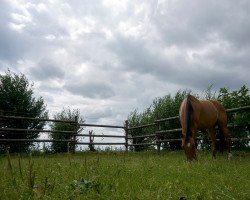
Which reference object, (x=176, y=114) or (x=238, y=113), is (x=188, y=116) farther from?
(x=176, y=114)

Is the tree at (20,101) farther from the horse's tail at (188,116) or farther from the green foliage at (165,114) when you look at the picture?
the horse's tail at (188,116)

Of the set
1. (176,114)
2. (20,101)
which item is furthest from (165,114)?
(20,101)

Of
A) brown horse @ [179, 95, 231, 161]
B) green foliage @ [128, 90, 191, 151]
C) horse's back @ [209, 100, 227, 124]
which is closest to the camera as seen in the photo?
brown horse @ [179, 95, 231, 161]

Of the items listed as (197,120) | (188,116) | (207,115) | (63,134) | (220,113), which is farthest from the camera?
(63,134)

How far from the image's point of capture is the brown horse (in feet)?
26.1

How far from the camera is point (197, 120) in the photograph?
931 centimetres

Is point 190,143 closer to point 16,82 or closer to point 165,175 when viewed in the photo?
point 165,175

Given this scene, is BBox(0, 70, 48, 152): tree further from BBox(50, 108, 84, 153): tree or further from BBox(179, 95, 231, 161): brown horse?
BBox(179, 95, 231, 161): brown horse

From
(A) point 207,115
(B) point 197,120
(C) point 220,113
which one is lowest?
(B) point 197,120

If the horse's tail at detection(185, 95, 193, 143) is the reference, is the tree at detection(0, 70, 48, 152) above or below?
above

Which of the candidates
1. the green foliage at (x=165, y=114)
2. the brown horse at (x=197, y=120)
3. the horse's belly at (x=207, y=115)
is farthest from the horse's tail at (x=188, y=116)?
the green foliage at (x=165, y=114)

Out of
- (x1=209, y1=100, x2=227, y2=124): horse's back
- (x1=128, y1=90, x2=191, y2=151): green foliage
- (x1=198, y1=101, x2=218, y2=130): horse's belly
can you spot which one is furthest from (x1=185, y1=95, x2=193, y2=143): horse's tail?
(x1=128, y1=90, x2=191, y2=151): green foliage

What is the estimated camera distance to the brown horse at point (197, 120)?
795 cm

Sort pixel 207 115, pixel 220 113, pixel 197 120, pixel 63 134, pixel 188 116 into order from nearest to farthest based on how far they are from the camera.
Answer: pixel 188 116
pixel 197 120
pixel 207 115
pixel 220 113
pixel 63 134
